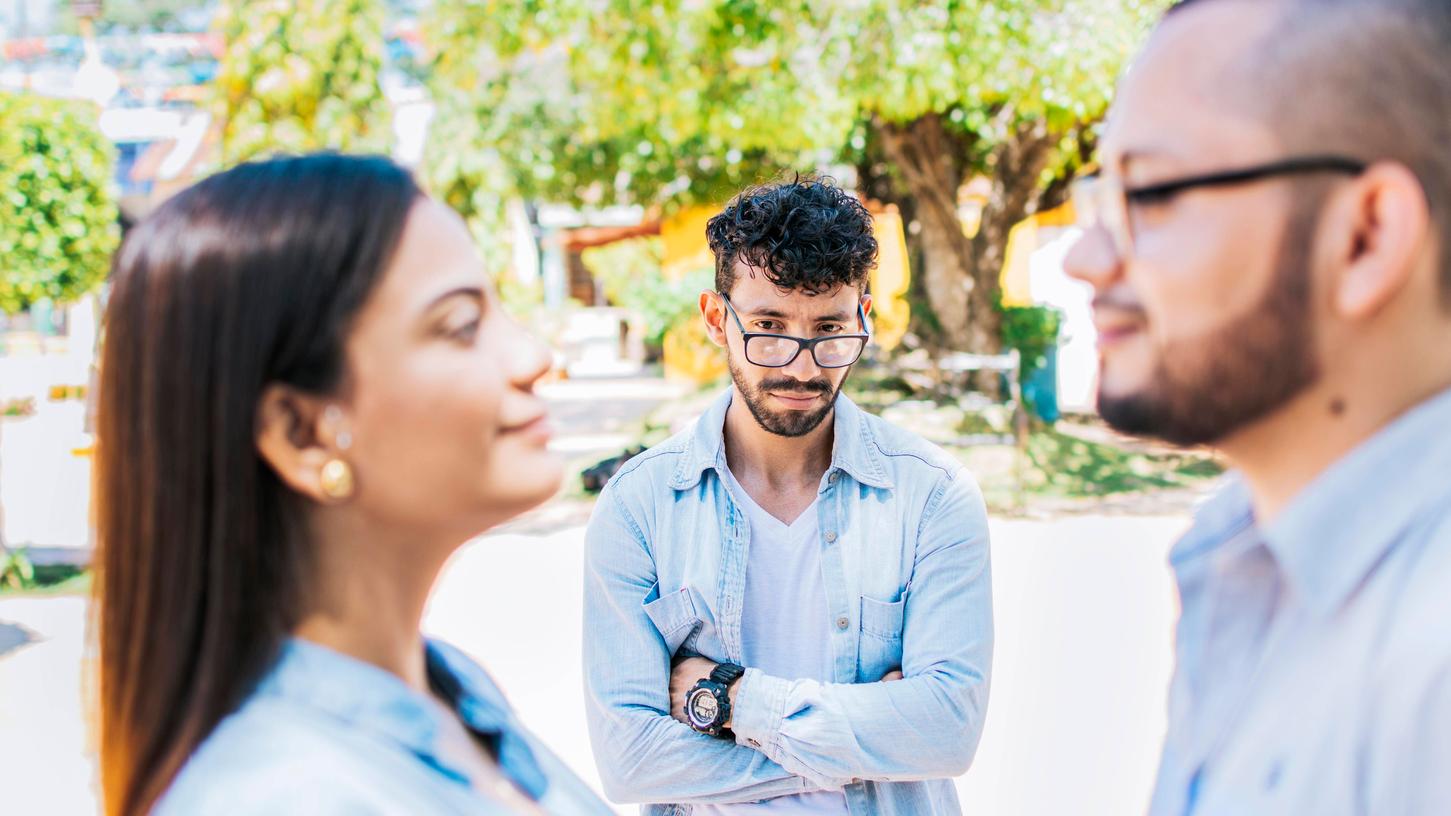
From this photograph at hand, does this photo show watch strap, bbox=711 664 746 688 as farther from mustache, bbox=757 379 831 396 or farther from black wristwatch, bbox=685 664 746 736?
mustache, bbox=757 379 831 396

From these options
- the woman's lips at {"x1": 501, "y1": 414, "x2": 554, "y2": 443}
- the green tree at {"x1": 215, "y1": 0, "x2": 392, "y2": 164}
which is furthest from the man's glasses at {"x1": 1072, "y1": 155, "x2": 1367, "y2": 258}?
the green tree at {"x1": 215, "y1": 0, "x2": 392, "y2": 164}

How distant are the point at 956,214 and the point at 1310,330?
11976mm

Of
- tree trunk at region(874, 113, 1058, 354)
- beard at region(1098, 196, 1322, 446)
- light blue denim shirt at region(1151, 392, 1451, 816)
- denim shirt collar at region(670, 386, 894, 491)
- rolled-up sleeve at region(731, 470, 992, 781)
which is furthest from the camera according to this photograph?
tree trunk at region(874, 113, 1058, 354)

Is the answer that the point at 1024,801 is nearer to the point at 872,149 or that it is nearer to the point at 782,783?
the point at 782,783

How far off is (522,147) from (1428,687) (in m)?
15.5

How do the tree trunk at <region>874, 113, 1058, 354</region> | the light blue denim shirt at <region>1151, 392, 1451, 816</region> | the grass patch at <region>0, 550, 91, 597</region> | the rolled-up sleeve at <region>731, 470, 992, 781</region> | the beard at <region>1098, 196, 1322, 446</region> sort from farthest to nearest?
the tree trunk at <region>874, 113, 1058, 354</region> → the grass patch at <region>0, 550, 91, 597</region> → the rolled-up sleeve at <region>731, 470, 992, 781</region> → the beard at <region>1098, 196, 1322, 446</region> → the light blue denim shirt at <region>1151, 392, 1451, 816</region>

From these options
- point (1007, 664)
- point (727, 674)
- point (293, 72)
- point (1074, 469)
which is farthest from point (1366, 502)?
point (293, 72)

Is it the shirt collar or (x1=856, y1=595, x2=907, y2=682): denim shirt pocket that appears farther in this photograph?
(x1=856, y1=595, x2=907, y2=682): denim shirt pocket

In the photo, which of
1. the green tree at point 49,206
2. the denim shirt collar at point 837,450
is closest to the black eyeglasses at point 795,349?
the denim shirt collar at point 837,450

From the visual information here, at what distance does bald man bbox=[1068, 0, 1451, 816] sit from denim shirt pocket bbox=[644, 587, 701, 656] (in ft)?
3.60

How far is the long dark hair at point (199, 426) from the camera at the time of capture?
112 cm

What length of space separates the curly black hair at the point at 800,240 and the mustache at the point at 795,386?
18cm

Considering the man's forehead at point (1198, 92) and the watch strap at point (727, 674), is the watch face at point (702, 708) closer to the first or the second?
the watch strap at point (727, 674)

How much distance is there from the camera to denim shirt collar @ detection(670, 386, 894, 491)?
7.39ft
